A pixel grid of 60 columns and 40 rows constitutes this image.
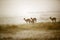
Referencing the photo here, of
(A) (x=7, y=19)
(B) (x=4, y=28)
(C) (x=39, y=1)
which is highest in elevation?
(C) (x=39, y=1)

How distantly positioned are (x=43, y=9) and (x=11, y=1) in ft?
2.10

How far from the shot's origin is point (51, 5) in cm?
216

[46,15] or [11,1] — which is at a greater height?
[11,1]

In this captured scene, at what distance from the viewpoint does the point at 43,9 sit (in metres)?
2.15

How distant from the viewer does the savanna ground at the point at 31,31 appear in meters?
2.08

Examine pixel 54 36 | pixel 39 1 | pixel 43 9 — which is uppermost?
pixel 39 1

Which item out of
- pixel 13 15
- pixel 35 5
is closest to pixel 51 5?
pixel 35 5

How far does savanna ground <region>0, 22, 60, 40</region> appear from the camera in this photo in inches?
82.0

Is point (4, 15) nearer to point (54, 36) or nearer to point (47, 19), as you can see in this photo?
point (47, 19)

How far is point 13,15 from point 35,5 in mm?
470

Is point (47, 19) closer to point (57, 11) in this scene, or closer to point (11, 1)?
point (57, 11)

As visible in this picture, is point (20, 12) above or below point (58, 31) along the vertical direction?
above

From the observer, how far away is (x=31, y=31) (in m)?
2.10

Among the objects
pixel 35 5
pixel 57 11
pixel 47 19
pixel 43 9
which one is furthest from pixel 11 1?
pixel 57 11
